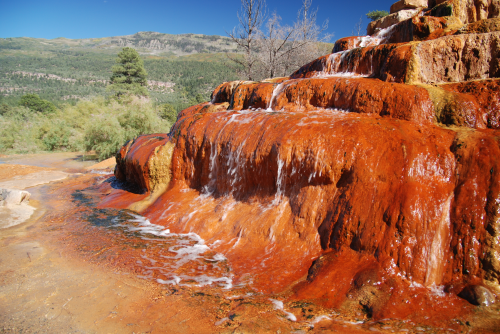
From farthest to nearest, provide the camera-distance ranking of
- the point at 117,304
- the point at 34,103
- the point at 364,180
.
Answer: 1. the point at 34,103
2. the point at 364,180
3. the point at 117,304

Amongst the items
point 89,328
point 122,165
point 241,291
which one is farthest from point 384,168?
point 122,165

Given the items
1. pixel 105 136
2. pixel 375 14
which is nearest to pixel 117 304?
pixel 105 136

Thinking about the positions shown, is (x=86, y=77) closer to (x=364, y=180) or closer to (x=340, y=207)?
(x=340, y=207)

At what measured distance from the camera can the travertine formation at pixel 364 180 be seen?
3100mm

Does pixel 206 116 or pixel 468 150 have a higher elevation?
pixel 206 116

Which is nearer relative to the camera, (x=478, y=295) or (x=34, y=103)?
(x=478, y=295)

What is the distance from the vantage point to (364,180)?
12.4ft

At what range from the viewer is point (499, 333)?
234 cm

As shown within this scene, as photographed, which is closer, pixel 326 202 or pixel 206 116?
pixel 326 202

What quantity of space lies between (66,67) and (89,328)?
306ft

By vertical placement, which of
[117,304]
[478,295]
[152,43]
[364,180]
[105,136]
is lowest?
[117,304]

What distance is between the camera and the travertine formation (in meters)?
3.10

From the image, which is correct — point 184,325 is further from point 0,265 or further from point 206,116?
point 206,116

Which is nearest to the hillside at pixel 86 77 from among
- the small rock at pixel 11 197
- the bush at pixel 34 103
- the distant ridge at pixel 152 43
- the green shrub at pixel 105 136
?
the bush at pixel 34 103
